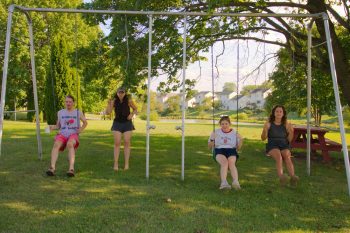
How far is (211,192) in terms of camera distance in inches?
211

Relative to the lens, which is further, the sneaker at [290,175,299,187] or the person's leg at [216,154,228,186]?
the sneaker at [290,175,299,187]

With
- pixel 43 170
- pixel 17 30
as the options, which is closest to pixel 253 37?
→ pixel 43 170

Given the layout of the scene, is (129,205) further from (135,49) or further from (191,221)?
(135,49)

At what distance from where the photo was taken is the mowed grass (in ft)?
12.9

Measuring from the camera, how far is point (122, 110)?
6734mm

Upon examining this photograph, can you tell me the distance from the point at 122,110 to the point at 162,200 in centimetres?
236

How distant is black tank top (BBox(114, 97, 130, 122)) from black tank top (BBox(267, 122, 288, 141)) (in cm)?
249

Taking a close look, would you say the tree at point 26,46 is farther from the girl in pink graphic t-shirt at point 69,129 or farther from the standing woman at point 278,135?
the standing woman at point 278,135

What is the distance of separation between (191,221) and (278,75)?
7.29m

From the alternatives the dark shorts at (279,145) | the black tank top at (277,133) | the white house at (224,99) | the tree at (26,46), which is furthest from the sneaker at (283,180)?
the tree at (26,46)

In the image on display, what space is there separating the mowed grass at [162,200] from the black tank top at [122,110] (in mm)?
949

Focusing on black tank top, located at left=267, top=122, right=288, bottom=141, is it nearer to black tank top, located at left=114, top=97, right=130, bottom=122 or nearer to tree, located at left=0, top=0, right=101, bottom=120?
black tank top, located at left=114, top=97, right=130, bottom=122

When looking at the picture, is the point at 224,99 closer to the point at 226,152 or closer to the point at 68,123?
the point at 226,152

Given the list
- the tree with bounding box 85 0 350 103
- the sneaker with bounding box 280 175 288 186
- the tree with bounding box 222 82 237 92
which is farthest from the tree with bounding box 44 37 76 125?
the sneaker with bounding box 280 175 288 186
